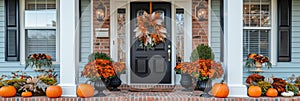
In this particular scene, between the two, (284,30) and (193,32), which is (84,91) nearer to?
(193,32)

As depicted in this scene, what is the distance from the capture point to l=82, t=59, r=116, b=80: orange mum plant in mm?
4336

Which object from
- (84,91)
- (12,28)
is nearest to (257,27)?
(84,91)

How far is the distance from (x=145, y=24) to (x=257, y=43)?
2.38 meters

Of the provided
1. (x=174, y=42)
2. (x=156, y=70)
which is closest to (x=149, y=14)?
(x=174, y=42)

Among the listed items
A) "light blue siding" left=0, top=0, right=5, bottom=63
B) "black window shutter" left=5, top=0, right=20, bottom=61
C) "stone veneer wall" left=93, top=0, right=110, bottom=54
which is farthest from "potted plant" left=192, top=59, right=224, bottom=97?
"light blue siding" left=0, top=0, right=5, bottom=63

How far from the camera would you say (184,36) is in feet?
20.4

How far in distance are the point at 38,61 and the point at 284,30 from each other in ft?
16.4

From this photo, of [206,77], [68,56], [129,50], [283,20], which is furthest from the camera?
[129,50]

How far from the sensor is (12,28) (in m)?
5.91

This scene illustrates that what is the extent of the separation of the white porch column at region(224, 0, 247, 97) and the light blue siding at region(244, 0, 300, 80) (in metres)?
1.98

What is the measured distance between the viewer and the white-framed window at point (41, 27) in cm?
605

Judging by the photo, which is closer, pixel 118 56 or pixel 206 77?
pixel 206 77

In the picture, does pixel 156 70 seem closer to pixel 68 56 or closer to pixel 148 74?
pixel 148 74

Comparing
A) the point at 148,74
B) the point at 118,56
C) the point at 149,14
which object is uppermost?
the point at 149,14
